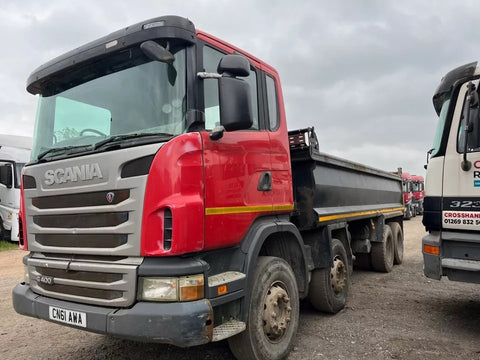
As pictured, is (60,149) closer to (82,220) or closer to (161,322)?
(82,220)

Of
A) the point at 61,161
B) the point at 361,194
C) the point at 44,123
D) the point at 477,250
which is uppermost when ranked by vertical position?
the point at 44,123

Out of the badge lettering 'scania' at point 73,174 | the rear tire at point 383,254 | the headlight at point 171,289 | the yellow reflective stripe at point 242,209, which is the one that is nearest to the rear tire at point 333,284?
the yellow reflective stripe at point 242,209

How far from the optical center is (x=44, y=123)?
3643 millimetres

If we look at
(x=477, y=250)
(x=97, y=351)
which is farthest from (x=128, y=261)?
(x=477, y=250)

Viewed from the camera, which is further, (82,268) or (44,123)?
(44,123)

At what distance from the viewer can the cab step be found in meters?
2.78

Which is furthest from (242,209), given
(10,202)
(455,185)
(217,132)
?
(10,202)

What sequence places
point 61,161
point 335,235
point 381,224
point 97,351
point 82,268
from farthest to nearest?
point 381,224 < point 335,235 < point 97,351 < point 61,161 < point 82,268

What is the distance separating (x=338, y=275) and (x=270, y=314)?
2.05 meters

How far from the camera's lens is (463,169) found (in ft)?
13.2

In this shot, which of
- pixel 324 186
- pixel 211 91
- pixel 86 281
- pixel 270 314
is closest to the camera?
pixel 86 281

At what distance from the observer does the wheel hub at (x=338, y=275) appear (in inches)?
197

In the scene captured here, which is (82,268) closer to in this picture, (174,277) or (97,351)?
(174,277)

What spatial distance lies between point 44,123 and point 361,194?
4675 mm
